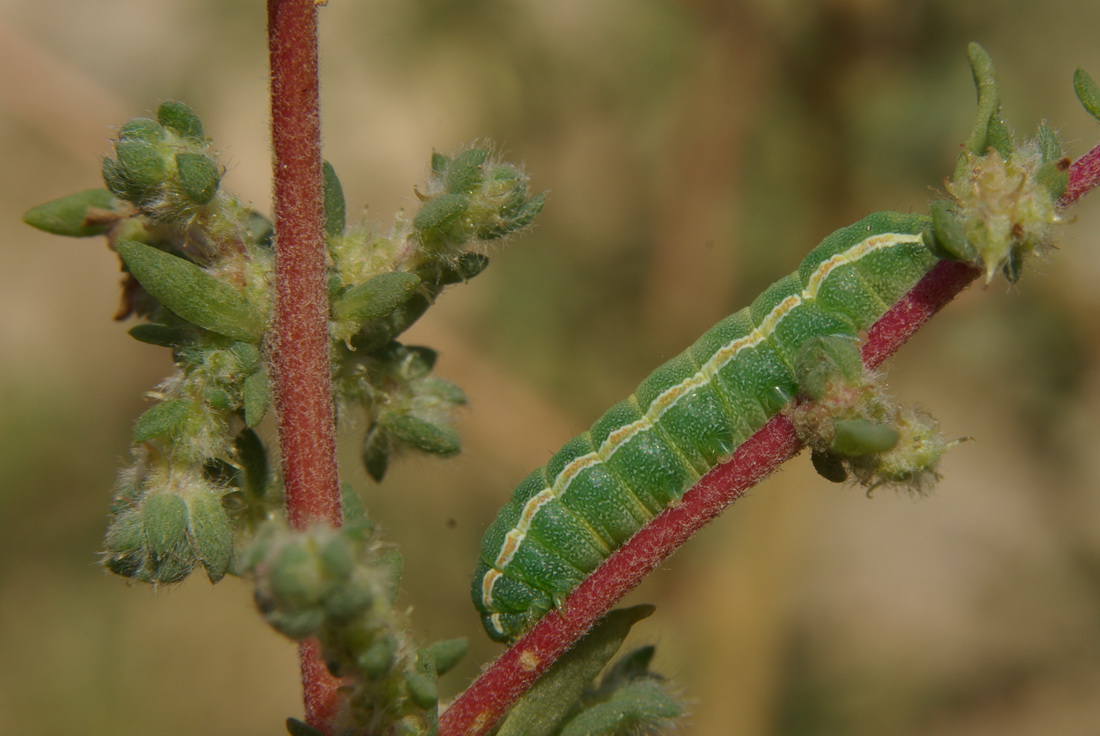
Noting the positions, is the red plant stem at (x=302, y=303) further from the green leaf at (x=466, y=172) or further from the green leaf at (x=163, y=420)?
the green leaf at (x=466, y=172)

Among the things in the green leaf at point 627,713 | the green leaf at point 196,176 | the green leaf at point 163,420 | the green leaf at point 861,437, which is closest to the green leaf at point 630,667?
the green leaf at point 627,713

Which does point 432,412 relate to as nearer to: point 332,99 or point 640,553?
point 640,553

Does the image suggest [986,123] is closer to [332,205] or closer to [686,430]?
[686,430]

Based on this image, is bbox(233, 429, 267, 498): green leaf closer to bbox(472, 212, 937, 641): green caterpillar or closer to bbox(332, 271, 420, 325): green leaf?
bbox(332, 271, 420, 325): green leaf

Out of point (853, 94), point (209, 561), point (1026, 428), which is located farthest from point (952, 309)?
point (209, 561)

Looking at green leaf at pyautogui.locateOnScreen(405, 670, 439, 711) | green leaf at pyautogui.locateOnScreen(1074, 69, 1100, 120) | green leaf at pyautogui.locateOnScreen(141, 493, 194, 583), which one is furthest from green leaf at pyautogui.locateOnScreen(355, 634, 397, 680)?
green leaf at pyautogui.locateOnScreen(1074, 69, 1100, 120)
